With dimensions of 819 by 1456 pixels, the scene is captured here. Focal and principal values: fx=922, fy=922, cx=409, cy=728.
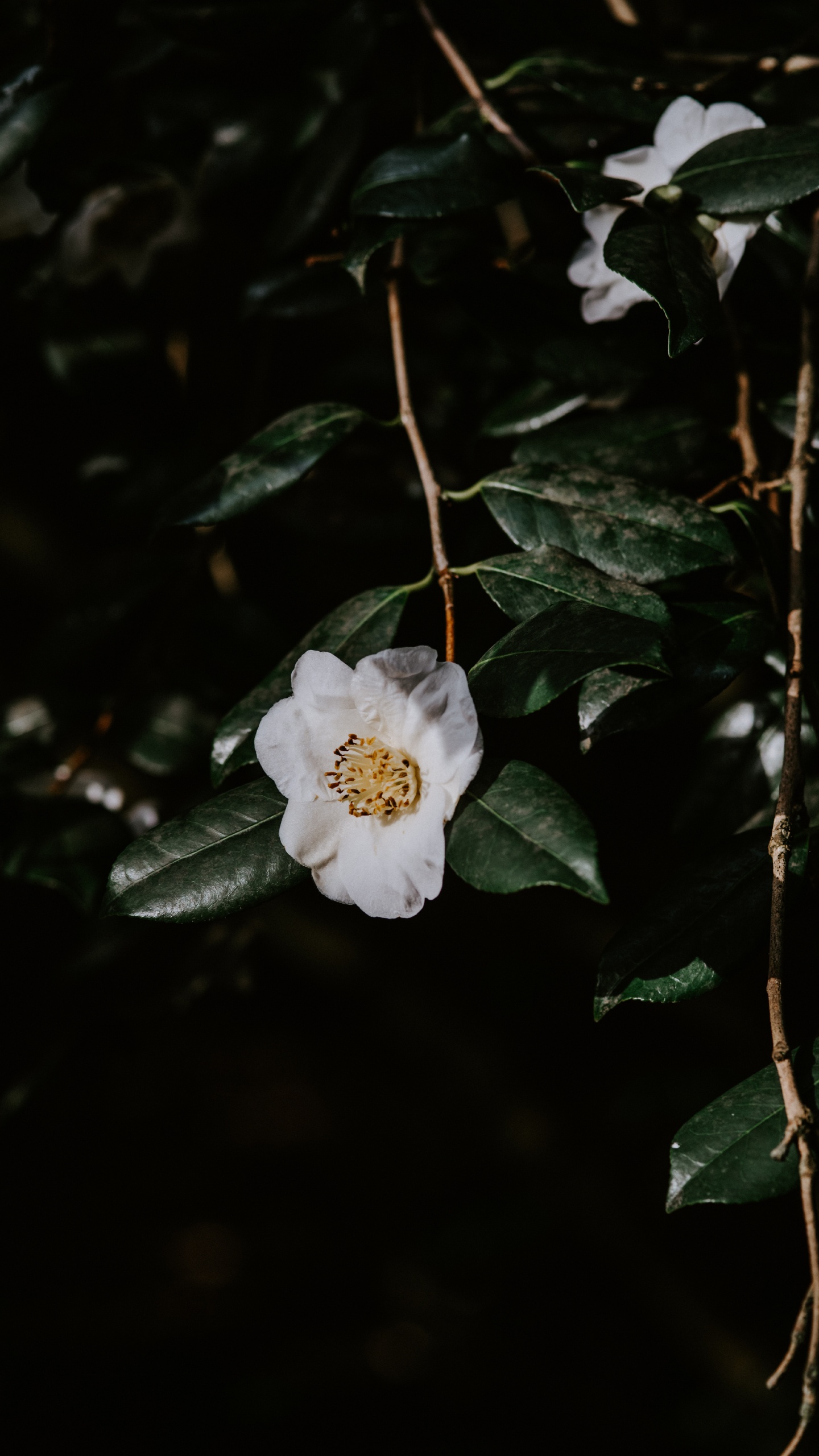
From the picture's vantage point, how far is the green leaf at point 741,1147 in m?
0.45

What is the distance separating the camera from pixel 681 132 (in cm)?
69

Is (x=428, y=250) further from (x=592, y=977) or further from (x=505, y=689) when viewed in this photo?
(x=592, y=977)

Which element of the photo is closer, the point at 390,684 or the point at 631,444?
the point at 390,684

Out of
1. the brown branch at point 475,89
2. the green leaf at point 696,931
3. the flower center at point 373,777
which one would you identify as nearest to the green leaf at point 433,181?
the brown branch at point 475,89

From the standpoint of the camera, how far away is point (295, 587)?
43.3 inches

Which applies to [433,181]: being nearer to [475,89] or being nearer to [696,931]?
[475,89]

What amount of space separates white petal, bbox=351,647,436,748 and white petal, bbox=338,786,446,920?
0.16ft

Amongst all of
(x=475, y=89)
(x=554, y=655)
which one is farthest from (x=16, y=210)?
(x=554, y=655)

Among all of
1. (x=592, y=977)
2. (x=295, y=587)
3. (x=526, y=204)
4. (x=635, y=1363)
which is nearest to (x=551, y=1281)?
(x=635, y=1363)

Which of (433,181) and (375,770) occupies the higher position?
(433,181)

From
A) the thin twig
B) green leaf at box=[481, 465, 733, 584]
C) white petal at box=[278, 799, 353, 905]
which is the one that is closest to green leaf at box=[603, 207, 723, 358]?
green leaf at box=[481, 465, 733, 584]

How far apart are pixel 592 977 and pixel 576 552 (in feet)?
4.40

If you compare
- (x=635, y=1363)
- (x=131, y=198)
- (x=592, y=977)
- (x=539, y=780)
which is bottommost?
(x=635, y=1363)

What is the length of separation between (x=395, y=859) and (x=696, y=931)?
18 centimetres
